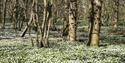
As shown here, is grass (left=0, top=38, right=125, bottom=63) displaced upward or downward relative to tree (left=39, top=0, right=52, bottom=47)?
downward

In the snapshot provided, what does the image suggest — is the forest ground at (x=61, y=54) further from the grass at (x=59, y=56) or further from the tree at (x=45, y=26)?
the tree at (x=45, y=26)

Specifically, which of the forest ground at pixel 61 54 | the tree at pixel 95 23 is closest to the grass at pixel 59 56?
the forest ground at pixel 61 54

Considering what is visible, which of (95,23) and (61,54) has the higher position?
(95,23)

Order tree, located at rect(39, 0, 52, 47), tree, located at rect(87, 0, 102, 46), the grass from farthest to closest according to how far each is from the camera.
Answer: tree, located at rect(87, 0, 102, 46) → tree, located at rect(39, 0, 52, 47) → the grass

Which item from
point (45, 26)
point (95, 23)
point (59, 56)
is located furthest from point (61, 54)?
point (95, 23)

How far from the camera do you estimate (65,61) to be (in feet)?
60.0

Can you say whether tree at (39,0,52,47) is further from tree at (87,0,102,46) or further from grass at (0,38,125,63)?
tree at (87,0,102,46)

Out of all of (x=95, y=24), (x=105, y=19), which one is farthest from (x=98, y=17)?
(x=105, y=19)

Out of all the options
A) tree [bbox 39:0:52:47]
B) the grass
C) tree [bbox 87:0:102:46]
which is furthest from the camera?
tree [bbox 87:0:102:46]

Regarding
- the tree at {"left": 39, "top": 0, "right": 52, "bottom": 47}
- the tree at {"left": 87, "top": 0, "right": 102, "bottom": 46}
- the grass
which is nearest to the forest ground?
the grass

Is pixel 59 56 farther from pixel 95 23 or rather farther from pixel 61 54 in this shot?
pixel 95 23

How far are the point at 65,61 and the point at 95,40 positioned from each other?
11.2 metres

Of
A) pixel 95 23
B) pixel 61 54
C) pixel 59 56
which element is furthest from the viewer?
pixel 95 23

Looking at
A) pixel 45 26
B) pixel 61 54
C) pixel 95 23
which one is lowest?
pixel 61 54
